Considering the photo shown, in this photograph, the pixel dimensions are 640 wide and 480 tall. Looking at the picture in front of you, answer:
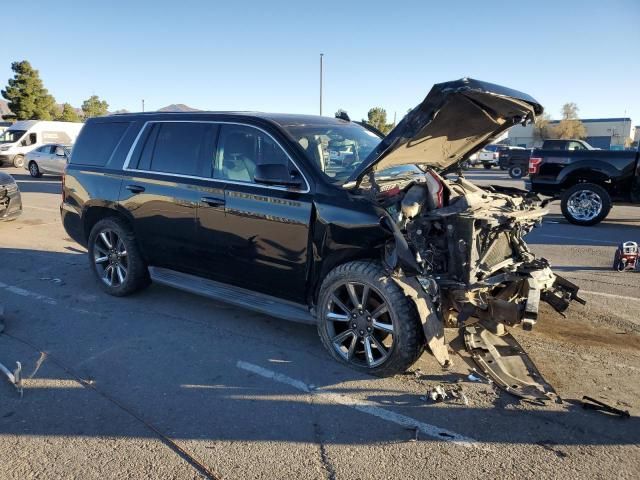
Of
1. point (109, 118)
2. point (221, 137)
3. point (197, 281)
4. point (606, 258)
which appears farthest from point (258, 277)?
point (606, 258)

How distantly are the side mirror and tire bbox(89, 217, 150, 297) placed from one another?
2.14 metres

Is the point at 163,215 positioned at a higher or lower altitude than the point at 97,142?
lower

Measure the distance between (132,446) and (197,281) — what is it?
85.1 inches

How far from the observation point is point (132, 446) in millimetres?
2961

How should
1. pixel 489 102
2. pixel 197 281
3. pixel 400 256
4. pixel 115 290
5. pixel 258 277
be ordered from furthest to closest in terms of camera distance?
pixel 115 290
pixel 197 281
pixel 258 277
pixel 489 102
pixel 400 256

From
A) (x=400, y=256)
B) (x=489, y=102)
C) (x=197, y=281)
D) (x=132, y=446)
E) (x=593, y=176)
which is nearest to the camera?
Answer: (x=132, y=446)

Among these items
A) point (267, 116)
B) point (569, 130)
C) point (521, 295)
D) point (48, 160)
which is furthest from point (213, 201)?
point (569, 130)

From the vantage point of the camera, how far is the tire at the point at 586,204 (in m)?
10.9

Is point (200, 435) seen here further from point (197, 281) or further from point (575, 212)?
point (575, 212)

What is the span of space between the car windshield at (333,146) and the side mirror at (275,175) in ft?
0.80

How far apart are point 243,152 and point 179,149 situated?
A: 850mm

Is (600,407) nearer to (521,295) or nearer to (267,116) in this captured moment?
(521,295)

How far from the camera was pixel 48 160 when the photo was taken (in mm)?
21734

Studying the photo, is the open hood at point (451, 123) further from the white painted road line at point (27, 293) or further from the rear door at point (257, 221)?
the white painted road line at point (27, 293)
